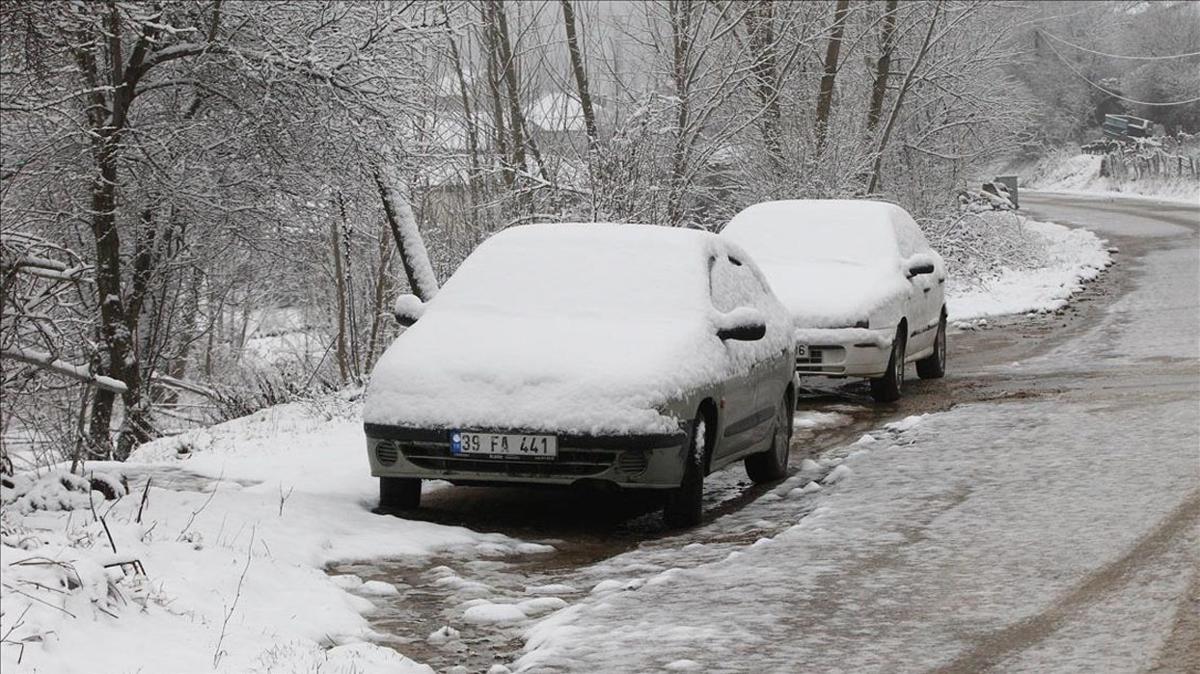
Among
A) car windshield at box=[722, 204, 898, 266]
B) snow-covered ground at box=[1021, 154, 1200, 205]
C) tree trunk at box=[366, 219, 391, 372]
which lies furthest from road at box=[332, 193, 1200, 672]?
snow-covered ground at box=[1021, 154, 1200, 205]

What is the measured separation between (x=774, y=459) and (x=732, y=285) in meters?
1.19

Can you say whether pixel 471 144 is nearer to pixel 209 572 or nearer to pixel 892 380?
pixel 892 380

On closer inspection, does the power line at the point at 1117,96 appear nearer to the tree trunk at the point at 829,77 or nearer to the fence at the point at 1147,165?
the fence at the point at 1147,165

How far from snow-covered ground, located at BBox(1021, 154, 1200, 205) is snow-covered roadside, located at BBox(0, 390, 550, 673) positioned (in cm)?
4683

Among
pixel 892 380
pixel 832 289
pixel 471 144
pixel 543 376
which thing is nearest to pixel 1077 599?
pixel 543 376

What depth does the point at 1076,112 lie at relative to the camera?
71312 millimetres

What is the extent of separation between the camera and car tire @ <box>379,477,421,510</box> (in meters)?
9.09

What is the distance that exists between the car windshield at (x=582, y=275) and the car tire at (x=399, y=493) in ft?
3.72

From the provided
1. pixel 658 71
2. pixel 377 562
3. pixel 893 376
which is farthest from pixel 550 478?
pixel 658 71

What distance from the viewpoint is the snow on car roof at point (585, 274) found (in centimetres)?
952

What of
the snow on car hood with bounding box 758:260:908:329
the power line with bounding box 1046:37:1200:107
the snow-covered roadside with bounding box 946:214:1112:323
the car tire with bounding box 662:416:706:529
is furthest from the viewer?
the power line with bounding box 1046:37:1200:107

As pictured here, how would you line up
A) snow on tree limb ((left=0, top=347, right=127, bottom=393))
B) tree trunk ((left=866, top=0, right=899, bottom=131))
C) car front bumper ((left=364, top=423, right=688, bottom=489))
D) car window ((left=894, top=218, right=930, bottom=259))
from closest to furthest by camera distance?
1. snow on tree limb ((left=0, top=347, right=127, bottom=393))
2. car front bumper ((left=364, top=423, right=688, bottom=489))
3. car window ((left=894, top=218, right=930, bottom=259))
4. tree trunk ((left=866, top=0, right=899, bottom=131))

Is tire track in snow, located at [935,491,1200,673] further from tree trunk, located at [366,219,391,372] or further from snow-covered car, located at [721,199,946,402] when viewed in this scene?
tree trunk, located at [366,219,391,372]

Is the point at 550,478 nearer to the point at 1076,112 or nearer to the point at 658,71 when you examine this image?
the point at 658,71
